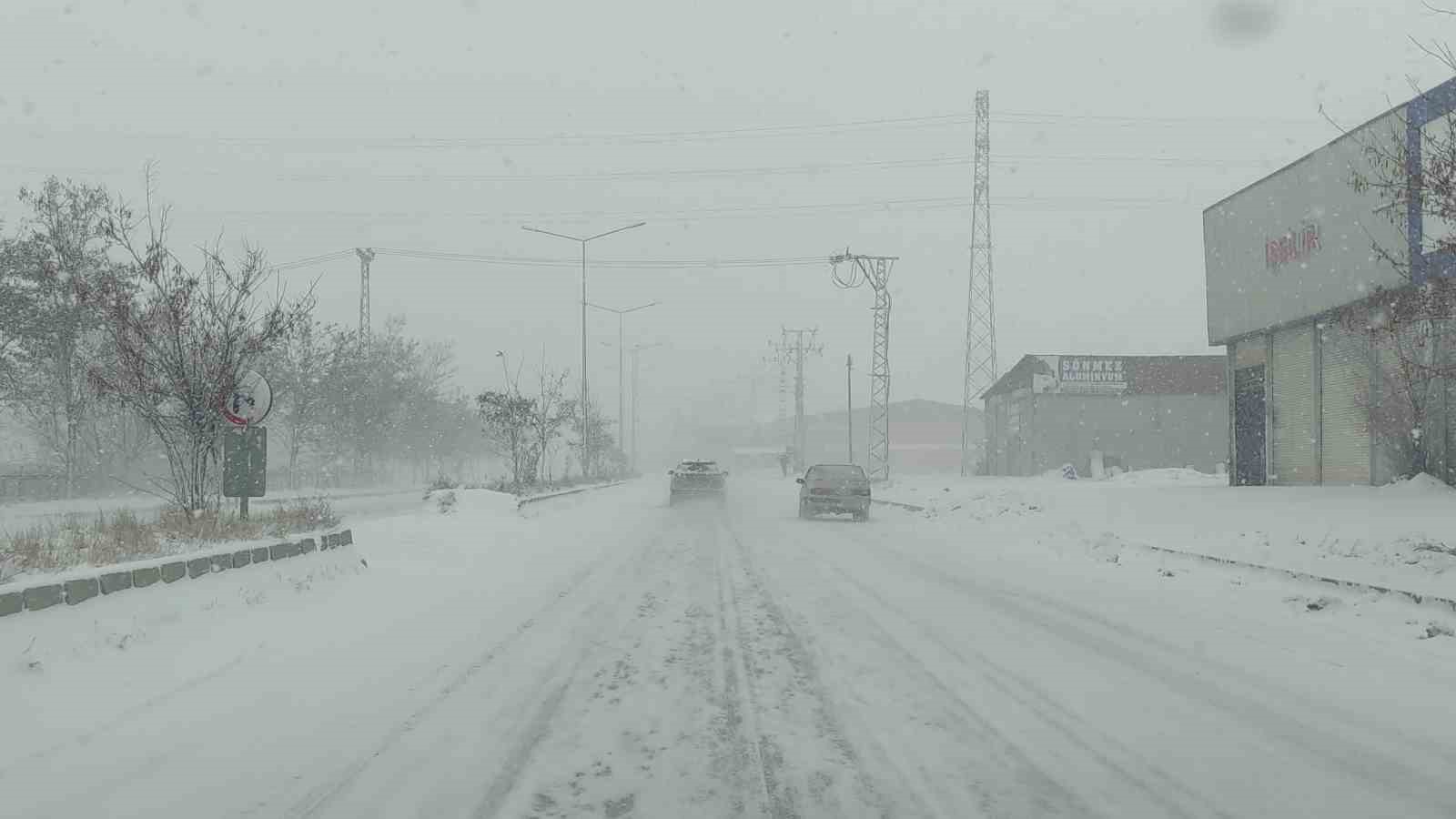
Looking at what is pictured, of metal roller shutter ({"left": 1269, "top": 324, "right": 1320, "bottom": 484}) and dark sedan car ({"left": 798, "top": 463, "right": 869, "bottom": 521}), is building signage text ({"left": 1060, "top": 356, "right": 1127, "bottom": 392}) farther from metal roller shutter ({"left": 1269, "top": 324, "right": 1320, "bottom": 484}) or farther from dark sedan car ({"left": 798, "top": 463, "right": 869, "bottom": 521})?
dark sedan car ({"left": 798, "top": 463, "right": 869, "bottom": 521})

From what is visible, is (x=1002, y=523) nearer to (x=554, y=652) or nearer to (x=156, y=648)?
(x=554, y=652)

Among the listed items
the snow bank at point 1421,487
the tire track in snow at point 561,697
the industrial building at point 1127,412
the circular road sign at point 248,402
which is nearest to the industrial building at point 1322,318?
the snow bank at point 1421,487

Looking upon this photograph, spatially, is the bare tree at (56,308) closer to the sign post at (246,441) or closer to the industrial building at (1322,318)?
the sign post at (246,441)

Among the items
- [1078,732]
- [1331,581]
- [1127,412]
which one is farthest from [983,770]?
[1127,412]

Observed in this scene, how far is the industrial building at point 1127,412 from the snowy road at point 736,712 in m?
42.6

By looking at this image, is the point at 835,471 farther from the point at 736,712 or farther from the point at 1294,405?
the point at 736,712

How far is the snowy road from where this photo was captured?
3879 millimetres

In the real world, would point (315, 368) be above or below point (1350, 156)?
below

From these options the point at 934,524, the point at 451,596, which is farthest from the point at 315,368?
the point at 451,596

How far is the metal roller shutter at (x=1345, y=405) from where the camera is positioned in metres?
18.4

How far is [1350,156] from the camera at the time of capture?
18469mm

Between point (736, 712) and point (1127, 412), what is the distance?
5013 cm

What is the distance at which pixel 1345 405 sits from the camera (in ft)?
63.0

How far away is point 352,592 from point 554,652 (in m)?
3.59
